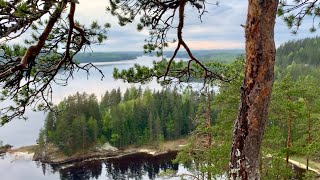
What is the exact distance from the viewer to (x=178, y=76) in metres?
5.63

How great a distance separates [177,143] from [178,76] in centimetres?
5023

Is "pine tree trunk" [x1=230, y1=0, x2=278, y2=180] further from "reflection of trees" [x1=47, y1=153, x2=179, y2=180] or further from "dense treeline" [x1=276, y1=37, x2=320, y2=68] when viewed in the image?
"dense treeline" [x1=276, y1=37, x2=320, y2=68]

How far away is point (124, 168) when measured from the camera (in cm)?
4150

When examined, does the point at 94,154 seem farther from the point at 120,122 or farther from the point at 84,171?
the point at 84,171

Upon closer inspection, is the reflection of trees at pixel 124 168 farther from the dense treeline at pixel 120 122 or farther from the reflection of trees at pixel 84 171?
the dense treeline at pixel 120 122

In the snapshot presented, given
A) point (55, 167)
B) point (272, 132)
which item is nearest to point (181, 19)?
point (272, 132)

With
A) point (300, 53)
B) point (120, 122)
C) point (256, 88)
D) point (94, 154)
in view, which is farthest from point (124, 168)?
point (300, 53)

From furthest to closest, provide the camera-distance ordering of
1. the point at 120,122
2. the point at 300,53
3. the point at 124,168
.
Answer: the point at 300,53
the point at 120,122
the point at 124,168

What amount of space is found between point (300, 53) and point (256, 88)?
103397 millimetres

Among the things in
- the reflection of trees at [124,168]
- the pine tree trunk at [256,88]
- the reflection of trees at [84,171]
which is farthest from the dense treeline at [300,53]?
the pine tree trunk at [256,88]

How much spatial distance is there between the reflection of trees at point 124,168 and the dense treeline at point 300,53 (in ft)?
193

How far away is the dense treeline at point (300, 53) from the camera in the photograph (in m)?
94.9

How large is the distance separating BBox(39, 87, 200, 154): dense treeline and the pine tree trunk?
4809cm

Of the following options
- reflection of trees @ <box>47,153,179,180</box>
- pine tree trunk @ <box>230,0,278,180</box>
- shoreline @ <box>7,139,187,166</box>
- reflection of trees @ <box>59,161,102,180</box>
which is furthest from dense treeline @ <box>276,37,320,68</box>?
pine tree trunk @ <box>230,0,278,180</box>
